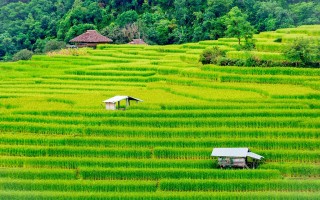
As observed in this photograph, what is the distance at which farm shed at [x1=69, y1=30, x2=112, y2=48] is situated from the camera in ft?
219

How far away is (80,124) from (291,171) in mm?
11801

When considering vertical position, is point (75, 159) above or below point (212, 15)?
below

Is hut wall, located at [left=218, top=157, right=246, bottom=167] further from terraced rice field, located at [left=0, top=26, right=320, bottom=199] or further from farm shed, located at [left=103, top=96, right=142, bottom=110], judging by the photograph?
farm shed, located at [left=103, top=96, right=142, bottom=110]

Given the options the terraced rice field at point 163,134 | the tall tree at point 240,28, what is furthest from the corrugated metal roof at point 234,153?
the tall tree at point 240,28

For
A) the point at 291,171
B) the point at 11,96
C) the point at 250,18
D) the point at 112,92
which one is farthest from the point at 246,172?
the point at 250,18

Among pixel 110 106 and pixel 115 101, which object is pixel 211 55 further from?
→ pixel 115 101

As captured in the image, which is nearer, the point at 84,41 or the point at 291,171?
the point at 291,171

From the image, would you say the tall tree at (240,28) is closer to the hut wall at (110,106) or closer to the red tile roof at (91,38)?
the hut wall at (110,106)

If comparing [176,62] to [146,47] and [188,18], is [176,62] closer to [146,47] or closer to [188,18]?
[146,47]

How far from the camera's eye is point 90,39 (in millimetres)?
66625

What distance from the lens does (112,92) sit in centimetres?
4088

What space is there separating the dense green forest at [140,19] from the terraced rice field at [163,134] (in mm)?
26280

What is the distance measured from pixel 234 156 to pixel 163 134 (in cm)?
550

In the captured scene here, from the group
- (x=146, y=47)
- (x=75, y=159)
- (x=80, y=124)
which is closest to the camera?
(x=75, y=159)
